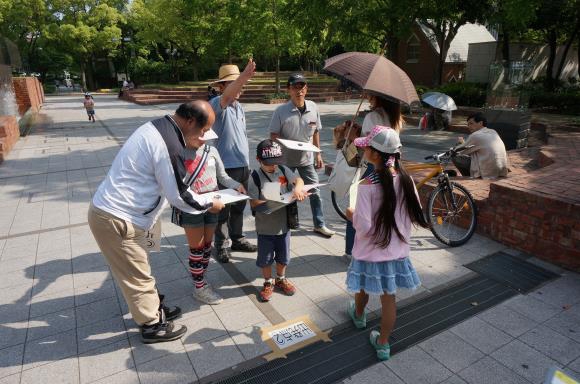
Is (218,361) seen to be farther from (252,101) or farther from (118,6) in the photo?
(118,6)

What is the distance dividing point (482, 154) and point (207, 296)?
4.44m

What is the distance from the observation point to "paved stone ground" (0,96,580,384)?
9.34ft

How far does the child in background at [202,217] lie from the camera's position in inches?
126

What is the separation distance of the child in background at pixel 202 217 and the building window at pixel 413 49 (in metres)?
31.6

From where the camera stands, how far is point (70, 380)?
2.77 m

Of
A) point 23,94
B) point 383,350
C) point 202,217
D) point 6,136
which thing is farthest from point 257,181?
point 23,94

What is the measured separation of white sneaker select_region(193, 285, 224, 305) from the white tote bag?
1545mm

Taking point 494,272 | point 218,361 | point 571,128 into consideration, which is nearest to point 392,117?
point 494,272

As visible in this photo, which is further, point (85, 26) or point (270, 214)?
point (85, 26)

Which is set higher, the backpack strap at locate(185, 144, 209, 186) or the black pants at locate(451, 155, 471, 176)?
the backpack strap at locate(185, 144, 209, 186)

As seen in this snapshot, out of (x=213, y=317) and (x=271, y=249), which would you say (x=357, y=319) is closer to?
(x=271, y=249)

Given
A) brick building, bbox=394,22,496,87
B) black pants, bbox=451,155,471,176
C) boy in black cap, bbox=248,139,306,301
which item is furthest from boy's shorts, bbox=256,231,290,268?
brick building, bbox=394,22,496,87

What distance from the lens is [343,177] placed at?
379cm

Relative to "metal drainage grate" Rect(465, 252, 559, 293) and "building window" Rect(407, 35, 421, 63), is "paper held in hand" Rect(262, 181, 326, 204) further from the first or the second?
"building window" Rect(407, 35, 421, 63)
